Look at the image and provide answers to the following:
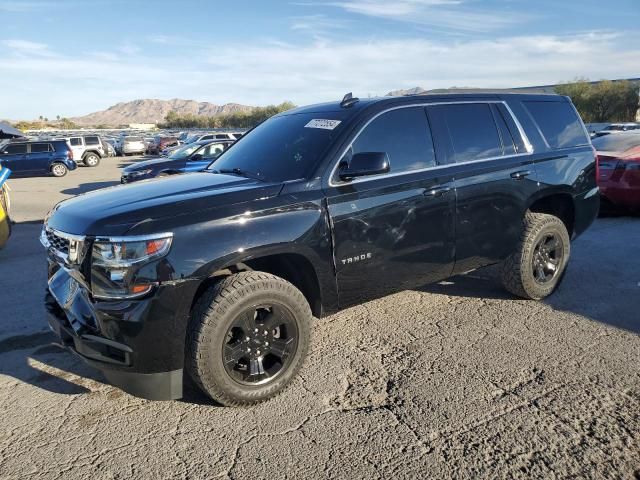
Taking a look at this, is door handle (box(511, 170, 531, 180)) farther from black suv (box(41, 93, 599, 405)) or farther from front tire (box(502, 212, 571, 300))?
front tire (box(502, 212, 571, 300))

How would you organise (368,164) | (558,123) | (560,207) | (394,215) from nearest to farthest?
(368,164) → (394,215) → (558,123) → (560,207)

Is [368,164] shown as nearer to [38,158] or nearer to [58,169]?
[58,169]

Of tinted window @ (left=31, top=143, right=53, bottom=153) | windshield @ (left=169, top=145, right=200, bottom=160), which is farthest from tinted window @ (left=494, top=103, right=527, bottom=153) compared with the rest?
tinted window @ (left=31, top=143, right=53, bottom=153)

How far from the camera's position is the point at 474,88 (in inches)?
194

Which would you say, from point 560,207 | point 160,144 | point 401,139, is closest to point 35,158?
point 160,144

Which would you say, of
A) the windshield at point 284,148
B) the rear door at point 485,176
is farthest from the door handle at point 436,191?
the windshield at point 284,148

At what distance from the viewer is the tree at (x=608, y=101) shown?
43938 millimetres

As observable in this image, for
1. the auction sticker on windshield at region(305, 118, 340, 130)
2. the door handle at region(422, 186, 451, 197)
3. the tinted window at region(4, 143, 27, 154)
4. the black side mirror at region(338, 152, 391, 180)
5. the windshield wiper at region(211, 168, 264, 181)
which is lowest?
the door handle at region(422, 186, 451, 197)

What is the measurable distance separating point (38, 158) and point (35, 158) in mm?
125

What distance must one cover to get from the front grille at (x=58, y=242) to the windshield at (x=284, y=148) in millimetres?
1344

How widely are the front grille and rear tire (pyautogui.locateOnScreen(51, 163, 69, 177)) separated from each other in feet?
73.1

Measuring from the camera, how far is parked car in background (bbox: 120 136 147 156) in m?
38.6

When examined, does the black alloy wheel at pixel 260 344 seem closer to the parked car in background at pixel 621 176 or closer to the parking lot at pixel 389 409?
the parking lot at pixel 389 409

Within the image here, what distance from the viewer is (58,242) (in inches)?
128
